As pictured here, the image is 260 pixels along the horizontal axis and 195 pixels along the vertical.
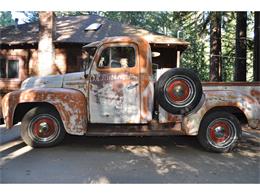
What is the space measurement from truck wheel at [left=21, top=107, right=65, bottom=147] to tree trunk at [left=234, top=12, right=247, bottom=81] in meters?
9.45

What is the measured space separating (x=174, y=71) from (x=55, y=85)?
8.69ft

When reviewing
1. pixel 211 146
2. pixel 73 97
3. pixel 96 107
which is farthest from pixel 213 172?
pixel 73 97

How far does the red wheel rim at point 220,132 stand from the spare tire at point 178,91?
656mm

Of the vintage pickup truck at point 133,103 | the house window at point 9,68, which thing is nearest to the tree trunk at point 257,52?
the vintage pickup truck at point 133,103

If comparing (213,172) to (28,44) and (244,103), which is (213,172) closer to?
(244,103)

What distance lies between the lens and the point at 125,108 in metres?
6.33

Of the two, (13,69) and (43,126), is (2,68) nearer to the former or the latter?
(13,69)

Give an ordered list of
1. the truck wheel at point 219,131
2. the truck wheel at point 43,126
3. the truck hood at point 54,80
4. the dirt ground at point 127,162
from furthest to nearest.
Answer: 1. the truck hood at point 54,80
2. the truck wheel at point 43,126
3. the truck wheel at point 219,131
4. the dirt ground at point 127,162

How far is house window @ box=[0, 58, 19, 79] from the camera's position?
1540cm

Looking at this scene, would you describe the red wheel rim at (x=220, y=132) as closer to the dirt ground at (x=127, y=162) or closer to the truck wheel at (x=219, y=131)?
the truck wheel at (x=219, y=131)

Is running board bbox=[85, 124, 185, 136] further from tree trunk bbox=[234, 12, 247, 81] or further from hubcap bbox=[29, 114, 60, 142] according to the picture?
tree trunk bbox=[234, 12, 247, 81]

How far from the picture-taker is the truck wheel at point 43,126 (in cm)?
641

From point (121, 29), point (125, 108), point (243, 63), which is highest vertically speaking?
point (121, 29)

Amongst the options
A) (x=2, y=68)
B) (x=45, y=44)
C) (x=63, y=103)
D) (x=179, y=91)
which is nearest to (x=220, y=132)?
(x=179, y=91)
